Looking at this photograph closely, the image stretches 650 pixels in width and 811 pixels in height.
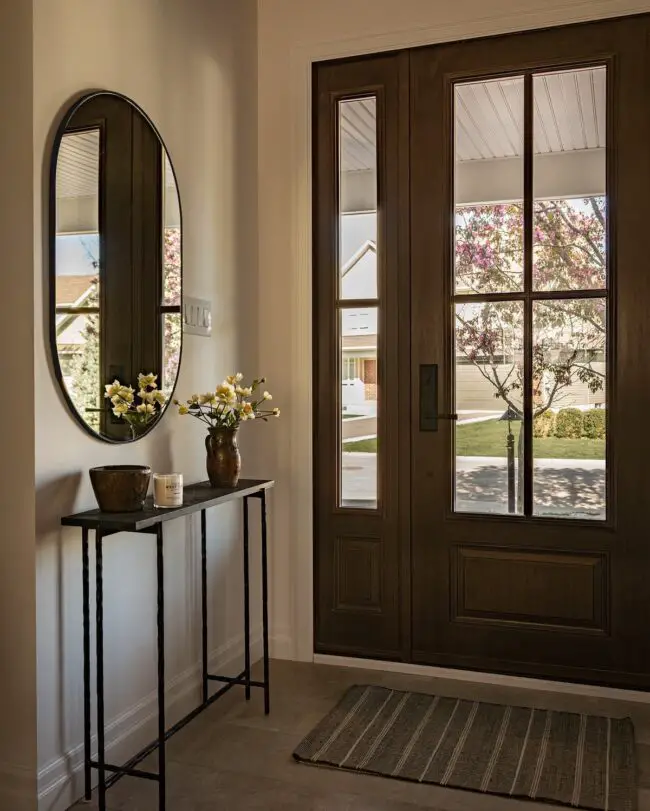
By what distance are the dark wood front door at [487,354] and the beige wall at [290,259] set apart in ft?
0.22

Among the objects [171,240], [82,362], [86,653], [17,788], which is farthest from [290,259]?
[17,788]

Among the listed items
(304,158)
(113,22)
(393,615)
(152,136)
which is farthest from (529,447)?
(113,22)

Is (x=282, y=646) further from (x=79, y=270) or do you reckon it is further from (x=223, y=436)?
(x=79, y=270)

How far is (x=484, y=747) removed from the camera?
2.49 metres

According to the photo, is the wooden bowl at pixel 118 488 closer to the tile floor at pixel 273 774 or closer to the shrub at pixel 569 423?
the tile floor at pixel 273 774

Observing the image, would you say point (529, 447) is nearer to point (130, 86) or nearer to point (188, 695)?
point (188, 695)

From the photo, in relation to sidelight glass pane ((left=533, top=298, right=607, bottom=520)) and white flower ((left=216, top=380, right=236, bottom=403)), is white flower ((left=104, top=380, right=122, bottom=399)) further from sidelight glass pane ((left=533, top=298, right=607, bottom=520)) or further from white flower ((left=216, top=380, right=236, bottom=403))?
sidelight glass pane ((left=533, top=298, right=607, bottom=520))

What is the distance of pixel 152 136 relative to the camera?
2.54 m

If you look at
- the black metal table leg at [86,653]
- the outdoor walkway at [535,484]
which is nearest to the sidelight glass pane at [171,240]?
the black metal table leg at [86,653]

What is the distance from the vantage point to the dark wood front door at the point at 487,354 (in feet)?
9.52

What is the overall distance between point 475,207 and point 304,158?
2.37ft

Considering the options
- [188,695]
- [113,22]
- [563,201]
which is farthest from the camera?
[563,201]

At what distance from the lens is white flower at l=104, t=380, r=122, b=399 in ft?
7.43

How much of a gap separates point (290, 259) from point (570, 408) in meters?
1.25
